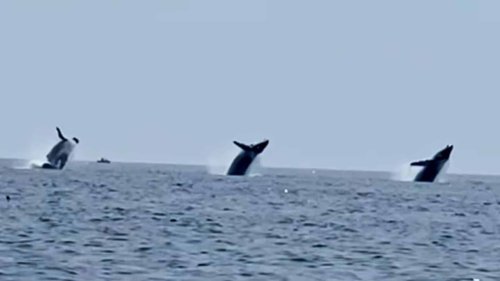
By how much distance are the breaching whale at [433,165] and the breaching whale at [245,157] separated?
525 inches

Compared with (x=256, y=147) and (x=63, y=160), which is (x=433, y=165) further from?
(x=63, y=160)

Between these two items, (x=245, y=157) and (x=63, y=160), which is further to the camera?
(x=63, y=160)

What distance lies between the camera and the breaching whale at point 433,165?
108713 mm

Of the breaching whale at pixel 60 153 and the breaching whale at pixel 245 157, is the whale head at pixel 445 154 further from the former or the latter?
the breaching whale at pixel 60 153

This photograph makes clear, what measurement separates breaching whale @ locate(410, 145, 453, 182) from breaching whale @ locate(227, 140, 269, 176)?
13341 mm

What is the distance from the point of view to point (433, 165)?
118m

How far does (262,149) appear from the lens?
343ft

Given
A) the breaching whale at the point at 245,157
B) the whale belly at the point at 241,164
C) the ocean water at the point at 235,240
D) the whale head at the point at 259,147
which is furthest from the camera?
the whale belly at the point at 241,164

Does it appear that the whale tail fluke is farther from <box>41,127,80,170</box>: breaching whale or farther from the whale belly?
<box>41,127,80,170</box>: breaching whale

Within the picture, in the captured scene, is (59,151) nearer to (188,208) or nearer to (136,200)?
(136,200)

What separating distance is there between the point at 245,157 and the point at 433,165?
18.9 meters

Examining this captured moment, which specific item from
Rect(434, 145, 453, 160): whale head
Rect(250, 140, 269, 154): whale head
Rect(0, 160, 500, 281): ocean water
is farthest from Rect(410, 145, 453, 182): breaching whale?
Rect(0, 160, 500, 281): ocean water

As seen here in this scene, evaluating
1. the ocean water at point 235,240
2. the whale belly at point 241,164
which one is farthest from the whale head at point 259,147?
the ocean water at point 235,240

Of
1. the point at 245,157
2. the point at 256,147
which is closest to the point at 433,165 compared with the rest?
the point at 245,157
